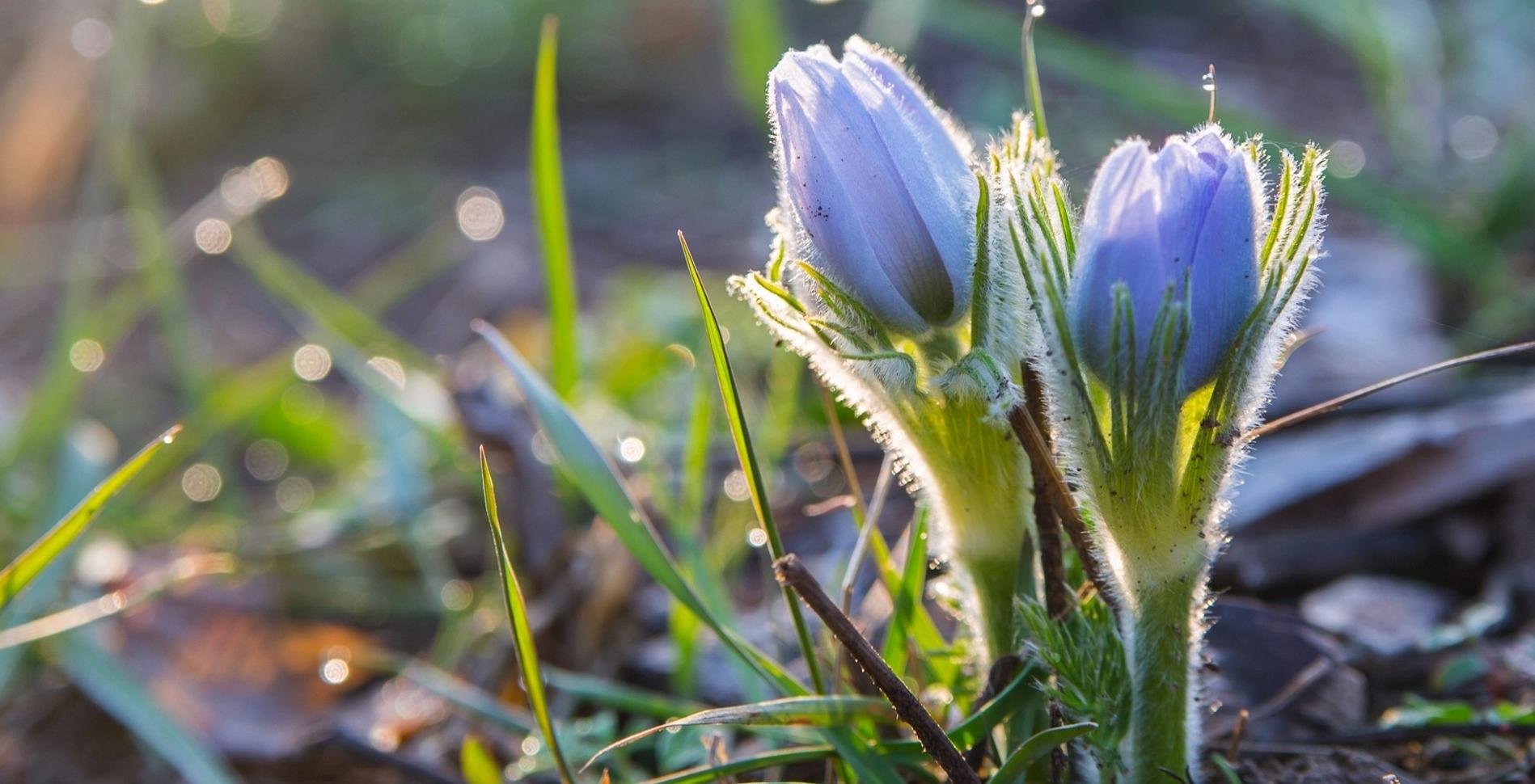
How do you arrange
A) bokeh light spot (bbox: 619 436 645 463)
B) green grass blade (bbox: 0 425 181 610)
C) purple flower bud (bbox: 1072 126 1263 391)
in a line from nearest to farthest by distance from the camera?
purple flower bud (bbox: 1072 126 1263 391) → green grass blade (bbox: 0 425 181 610) → bokeh light spot (bbox: 619 436 645 463)

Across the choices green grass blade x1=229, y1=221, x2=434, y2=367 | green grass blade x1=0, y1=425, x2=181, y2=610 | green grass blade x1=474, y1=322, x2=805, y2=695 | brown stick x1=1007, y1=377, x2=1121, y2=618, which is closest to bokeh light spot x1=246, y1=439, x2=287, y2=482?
green grass blade x1=229, y1=221, x2=434, y2=367

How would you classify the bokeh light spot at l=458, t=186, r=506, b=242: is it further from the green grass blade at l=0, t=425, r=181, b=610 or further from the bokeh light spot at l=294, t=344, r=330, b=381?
the green grass blade at l=0, t=425, r=181, b=610

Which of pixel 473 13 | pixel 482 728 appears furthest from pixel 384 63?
pixel 482 728

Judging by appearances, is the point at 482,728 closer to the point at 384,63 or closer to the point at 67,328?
the point at 67,328

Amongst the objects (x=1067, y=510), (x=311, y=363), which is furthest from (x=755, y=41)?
(x=1067, y=510)

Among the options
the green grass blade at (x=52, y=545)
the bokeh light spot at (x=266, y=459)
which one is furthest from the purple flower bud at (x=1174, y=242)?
the bokeh light spot at (x=266, y=459)

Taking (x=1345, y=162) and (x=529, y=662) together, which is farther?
(x=1345, y=162)

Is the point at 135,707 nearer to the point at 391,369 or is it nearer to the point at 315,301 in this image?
the point at 391,369
